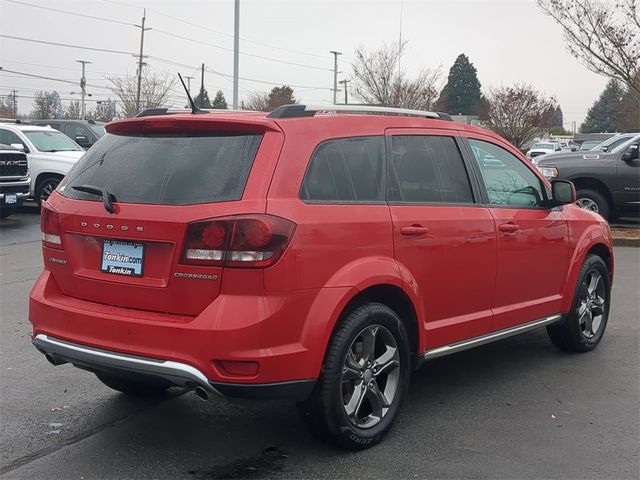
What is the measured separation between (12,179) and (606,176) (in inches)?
441

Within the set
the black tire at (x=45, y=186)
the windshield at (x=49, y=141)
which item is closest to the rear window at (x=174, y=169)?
the black tire at (x=45, y=186)

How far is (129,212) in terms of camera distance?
3.72 metres

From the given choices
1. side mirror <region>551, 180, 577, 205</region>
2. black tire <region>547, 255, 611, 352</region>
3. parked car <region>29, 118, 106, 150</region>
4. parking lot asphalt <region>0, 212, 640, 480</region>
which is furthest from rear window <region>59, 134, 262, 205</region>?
parked car <region>29, 118, 106, 150</region>

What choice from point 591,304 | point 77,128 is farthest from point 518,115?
point 591,304

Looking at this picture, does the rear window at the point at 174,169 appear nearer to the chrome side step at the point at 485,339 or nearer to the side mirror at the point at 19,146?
the chrome side step at the point at 485,339

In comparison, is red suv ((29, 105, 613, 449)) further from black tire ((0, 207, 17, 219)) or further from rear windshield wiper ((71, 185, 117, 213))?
black tire ((0, 207, 17, 219))

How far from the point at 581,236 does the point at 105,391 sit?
3.75m

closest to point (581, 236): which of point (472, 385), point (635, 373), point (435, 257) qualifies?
point (635, 373)

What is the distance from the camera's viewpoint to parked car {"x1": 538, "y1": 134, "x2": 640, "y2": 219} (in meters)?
13.1

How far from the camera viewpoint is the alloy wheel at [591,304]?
5.93 m

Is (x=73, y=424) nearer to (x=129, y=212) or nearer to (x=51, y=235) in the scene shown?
(x=51, y=235)

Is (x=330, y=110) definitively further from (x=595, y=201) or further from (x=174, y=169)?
(x=595, y=201)

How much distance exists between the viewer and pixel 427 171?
180 inches

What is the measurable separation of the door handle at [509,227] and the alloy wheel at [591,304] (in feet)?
3.92
